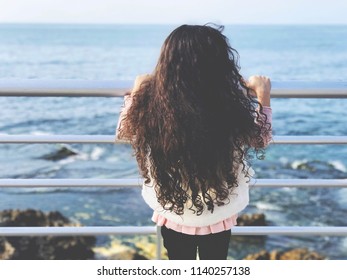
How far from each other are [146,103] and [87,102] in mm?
21935

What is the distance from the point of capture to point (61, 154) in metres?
15.9

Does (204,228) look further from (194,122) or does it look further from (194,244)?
(194,122)

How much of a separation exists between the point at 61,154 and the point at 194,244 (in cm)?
1455

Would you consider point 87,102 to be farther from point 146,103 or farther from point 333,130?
point 146,103

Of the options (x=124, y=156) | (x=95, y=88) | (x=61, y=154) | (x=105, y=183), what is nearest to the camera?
(x=95, y=88)

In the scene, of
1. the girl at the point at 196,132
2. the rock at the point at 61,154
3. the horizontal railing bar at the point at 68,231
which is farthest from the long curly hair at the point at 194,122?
the rock at the point at 61,154

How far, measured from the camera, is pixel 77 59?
4459 cm

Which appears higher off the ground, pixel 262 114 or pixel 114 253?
pixel 262 114

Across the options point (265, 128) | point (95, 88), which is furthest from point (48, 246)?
point (265, 128)

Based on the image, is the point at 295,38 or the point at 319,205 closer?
the point at 319,205

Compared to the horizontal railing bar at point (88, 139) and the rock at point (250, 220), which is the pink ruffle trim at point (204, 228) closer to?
the horizontal railing bar at point (88, 139)

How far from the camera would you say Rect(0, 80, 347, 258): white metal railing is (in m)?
1.78
